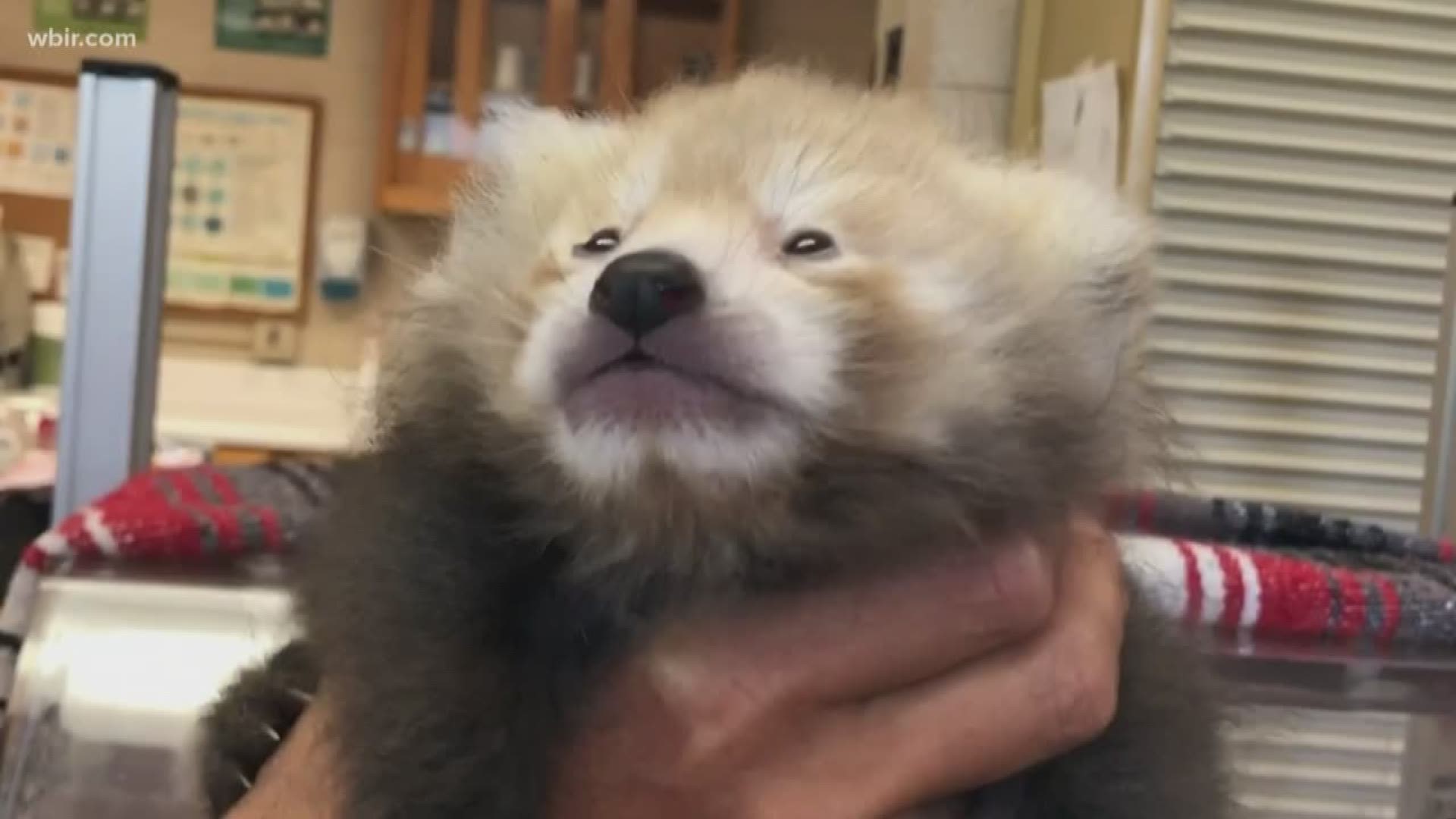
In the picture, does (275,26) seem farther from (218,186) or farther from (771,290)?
(771,290)

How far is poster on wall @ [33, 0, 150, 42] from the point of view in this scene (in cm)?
355

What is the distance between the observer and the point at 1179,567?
3.63ft

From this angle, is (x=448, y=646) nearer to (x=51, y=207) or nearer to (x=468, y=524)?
(x=468, y=524)

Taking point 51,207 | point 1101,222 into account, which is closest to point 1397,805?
point 1101,222

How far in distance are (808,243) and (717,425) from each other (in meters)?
0.12

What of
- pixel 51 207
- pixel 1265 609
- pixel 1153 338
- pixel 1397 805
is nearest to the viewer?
pixel 1265 609

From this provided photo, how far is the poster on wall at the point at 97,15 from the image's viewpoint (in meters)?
3.55

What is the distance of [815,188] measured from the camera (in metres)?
0.79

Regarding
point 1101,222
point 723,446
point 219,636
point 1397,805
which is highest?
point 1101,222

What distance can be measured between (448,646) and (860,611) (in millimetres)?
196

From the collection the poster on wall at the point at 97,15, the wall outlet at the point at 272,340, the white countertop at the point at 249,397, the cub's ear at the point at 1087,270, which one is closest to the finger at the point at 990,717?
the cub's ear at the point at 1087,270

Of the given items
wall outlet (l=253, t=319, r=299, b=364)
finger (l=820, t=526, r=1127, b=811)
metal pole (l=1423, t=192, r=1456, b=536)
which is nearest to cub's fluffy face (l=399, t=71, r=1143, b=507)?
finger (l=820, t=526, r=1127, b=811)

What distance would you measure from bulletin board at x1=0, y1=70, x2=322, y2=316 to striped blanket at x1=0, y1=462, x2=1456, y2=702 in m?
2.37

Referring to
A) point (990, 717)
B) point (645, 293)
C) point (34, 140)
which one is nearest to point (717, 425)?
point (645, 293)
